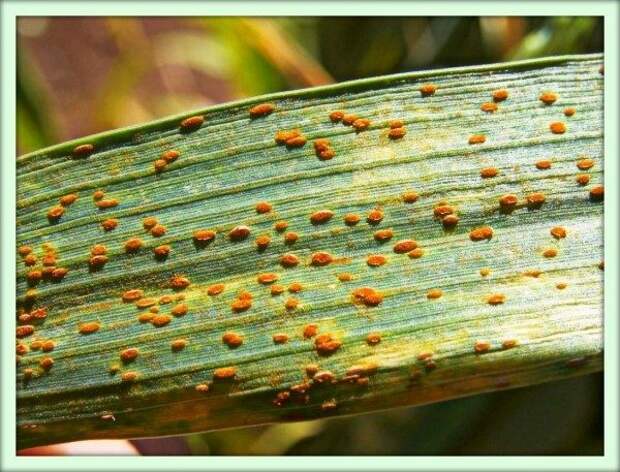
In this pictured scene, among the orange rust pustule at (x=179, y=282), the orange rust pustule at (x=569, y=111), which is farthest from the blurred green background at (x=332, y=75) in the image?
the orange rust pustule at (x=179, y=282)

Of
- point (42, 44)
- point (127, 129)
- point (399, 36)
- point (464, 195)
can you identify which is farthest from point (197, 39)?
point (464, 195)

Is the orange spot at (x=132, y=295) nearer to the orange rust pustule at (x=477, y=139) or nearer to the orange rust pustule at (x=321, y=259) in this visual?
the orange rust pustule at (x=321, y=259)

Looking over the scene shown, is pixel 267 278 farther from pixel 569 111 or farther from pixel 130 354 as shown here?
pixel 569 111

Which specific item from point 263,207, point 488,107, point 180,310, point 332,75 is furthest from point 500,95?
point 332,75

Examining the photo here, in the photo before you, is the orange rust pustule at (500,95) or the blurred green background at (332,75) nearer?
the orange rust pustule at (500,95)

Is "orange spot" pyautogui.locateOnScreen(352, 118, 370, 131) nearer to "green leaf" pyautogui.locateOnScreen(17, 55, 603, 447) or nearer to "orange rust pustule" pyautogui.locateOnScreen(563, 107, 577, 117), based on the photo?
"green leaf" pyautogui.locateOnScreen(17, 55, 603, 447)

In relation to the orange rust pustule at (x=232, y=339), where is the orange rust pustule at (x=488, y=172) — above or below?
above

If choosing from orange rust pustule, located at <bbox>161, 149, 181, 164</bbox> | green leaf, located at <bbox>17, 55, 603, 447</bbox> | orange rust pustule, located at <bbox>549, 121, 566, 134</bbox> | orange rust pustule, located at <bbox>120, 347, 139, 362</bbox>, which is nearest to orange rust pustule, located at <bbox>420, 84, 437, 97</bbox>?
green leaf, located at <bbox>17, 55, 603, 447</bbox>

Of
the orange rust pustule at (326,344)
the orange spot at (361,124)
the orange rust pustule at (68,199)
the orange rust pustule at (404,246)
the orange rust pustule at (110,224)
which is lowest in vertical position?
the orange rust pustule at (326,344)
